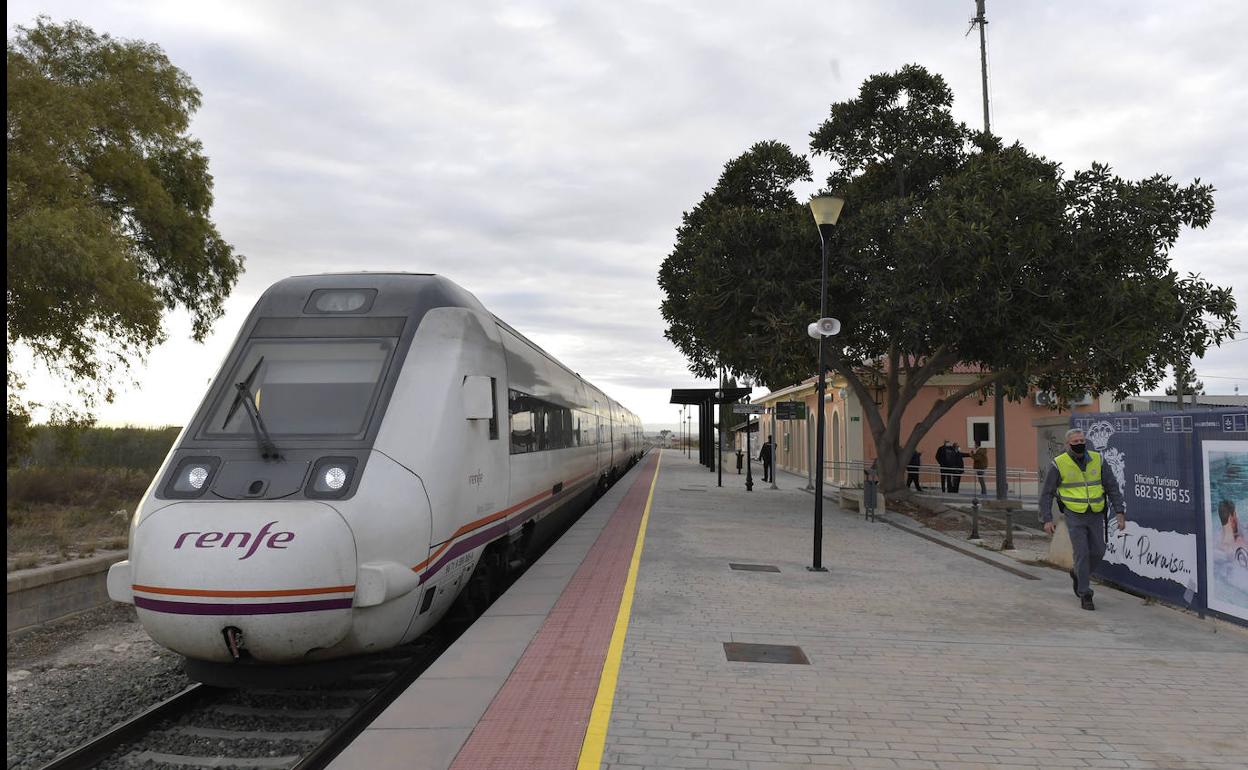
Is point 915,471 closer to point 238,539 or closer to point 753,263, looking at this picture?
point 753,263

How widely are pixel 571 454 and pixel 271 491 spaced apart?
27.4 ft

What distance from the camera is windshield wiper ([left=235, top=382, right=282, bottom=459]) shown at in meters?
5.86

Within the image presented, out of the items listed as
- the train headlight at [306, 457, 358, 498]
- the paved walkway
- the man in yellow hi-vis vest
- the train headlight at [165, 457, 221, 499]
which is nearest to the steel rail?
the train headlight at [165, 457, 221, 499]

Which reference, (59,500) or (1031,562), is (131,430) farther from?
(1031,562)

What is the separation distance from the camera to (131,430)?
2866 cm

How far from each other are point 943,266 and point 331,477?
13.5 metres

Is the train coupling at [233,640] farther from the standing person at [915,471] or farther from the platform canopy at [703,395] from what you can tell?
the platform canopy at [703,395]

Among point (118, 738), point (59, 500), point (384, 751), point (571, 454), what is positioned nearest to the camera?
point (384, 751)

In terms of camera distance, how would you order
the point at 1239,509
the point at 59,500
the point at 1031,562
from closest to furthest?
the point at 1239,509, the point at 1031,562, the point at 59,500

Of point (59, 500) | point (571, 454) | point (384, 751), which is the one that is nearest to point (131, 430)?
point (59, 500)

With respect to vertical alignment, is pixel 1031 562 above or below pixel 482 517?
below

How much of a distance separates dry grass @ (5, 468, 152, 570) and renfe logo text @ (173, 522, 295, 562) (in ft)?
21.2

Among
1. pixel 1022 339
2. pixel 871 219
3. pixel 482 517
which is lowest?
pixel 482 517

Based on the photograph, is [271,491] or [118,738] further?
[271,491]
